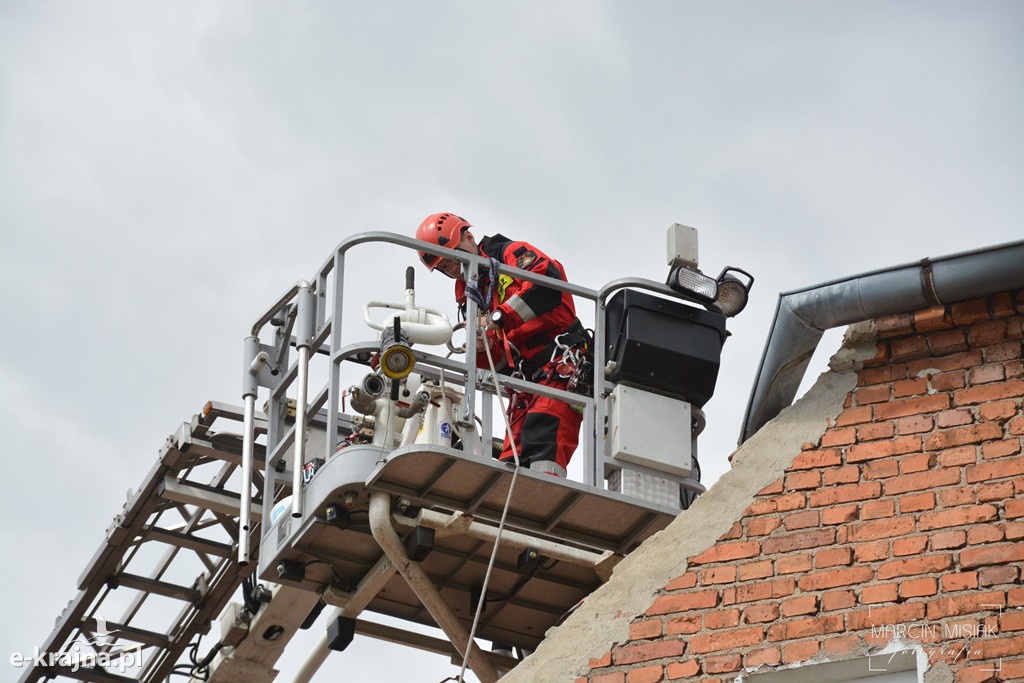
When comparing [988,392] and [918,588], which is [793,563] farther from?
[988,392]

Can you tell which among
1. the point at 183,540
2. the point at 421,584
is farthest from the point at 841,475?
the point at 183,540

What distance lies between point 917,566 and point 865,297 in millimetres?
1293

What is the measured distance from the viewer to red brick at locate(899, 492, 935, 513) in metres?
8.77

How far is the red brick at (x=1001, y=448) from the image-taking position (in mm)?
8805

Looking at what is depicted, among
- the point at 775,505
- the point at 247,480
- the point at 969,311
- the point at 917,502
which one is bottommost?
the point at 917,502

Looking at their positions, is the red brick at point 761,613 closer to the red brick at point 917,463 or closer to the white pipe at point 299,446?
the red brick at point 917,463

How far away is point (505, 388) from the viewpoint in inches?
450

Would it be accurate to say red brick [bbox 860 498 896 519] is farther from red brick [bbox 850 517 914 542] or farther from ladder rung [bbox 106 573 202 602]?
ladder rung [bbox 106 573 202 602]

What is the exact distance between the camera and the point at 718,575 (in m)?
8.92

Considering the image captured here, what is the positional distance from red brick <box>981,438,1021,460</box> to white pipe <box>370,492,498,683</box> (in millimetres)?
3410

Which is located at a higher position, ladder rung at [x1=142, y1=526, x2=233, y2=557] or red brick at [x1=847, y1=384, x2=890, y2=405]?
ladder rung at [x1=142, y1=526, x2=233, y2=557]

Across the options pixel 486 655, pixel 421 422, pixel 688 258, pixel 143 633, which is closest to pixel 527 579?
pixel 486 655

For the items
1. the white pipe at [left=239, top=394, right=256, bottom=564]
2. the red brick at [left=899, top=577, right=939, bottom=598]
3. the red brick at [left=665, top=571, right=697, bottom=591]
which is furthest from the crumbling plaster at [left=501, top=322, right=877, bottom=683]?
the white pipe at [left=239, top=394, right=256, bottom=564]

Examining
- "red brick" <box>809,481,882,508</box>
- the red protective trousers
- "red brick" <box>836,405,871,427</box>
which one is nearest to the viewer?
"red brick" <box>809,481,882,508</box>
